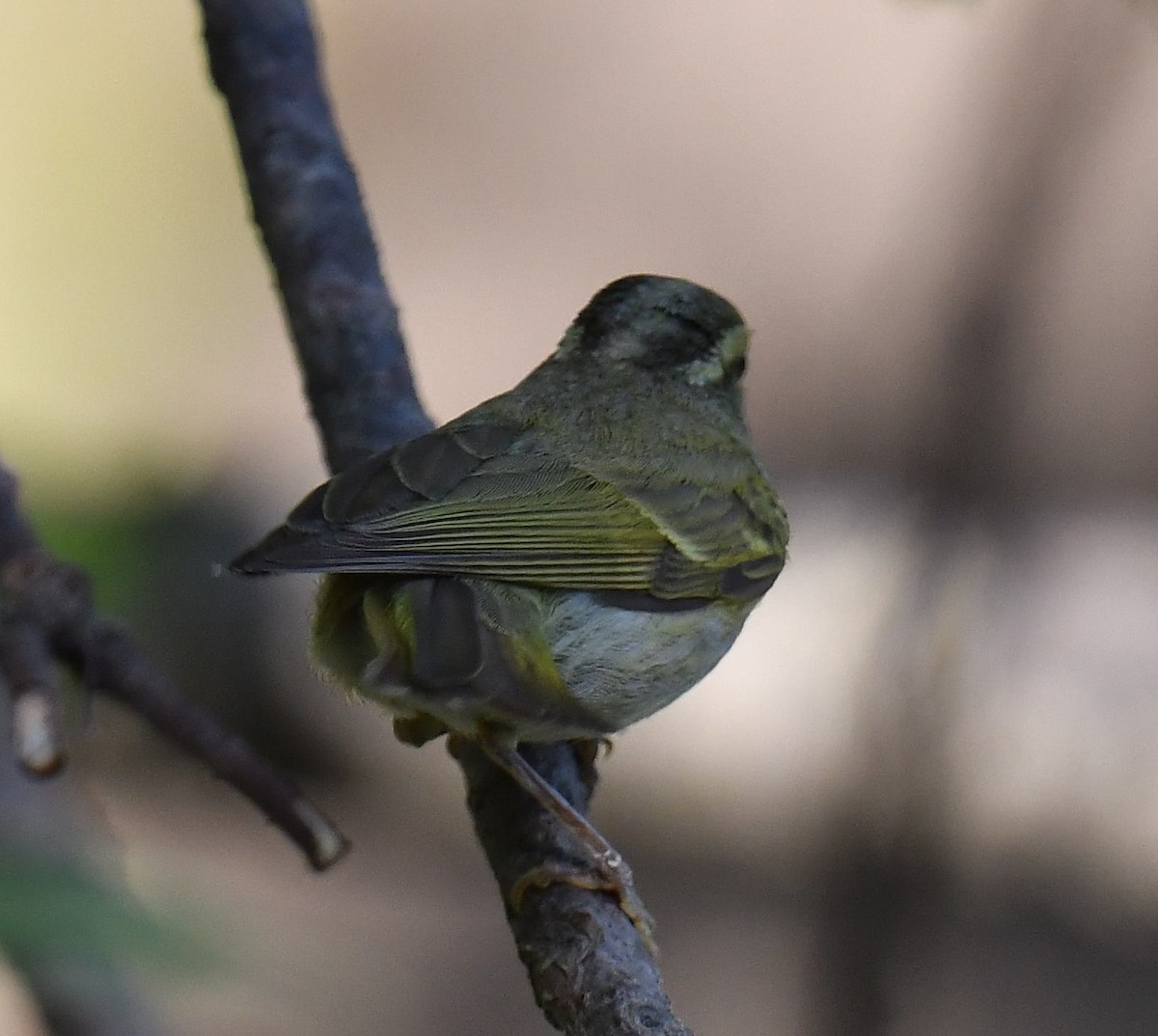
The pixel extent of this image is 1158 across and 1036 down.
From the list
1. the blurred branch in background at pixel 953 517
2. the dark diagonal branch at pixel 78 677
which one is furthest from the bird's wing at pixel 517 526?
the blurred branch in background at pixel 953 517

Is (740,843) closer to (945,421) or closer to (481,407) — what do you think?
(945,421)

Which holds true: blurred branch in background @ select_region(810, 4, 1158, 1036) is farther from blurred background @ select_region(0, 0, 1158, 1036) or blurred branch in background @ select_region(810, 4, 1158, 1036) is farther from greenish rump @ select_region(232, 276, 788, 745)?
greenish rump @ select_region(232, 276, 788, 745)

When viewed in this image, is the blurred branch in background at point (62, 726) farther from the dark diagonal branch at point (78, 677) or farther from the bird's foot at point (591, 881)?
the bird's foot at point (591, 881)

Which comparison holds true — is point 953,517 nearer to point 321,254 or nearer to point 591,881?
point 321,254

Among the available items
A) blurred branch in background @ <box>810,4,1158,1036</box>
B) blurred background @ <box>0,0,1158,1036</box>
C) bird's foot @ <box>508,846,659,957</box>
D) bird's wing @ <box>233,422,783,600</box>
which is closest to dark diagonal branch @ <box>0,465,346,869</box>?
bird's wing @ <box>233,422,783,600</box>

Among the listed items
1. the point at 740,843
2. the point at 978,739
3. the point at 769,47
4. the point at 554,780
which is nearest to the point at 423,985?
the point at 740,843

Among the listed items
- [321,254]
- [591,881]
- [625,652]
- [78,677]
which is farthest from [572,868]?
[321,254]
